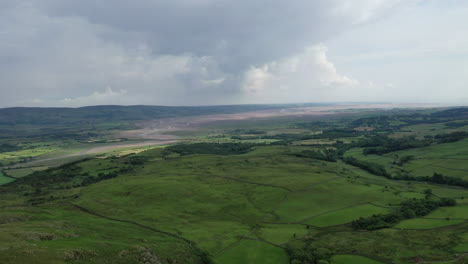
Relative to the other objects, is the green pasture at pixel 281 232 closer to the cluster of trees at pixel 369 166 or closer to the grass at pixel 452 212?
the grass at pixel 452 212

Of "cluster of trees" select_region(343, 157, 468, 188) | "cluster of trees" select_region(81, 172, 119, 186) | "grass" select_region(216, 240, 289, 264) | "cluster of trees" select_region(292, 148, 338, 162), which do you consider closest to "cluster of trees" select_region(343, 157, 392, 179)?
"cluster of trees" select_region(343, 157, 468, 188)

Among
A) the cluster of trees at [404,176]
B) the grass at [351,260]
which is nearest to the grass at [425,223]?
the grass at [351,260]

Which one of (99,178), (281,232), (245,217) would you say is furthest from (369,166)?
(99,178)

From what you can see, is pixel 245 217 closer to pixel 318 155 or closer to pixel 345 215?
pixel 345 215

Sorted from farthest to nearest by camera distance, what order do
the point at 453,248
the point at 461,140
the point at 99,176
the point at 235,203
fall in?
the point at 461,140 → the point at 99,176 → the point at 235,203 → the point at 453,248

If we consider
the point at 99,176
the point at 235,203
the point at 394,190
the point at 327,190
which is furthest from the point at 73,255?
the point at 99,176

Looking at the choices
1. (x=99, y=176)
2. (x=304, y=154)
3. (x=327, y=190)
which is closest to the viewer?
(x=327, y=190)

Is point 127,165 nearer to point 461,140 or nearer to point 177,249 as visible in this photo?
point 177,249
